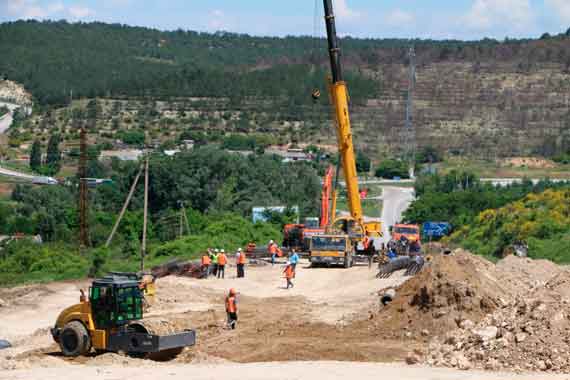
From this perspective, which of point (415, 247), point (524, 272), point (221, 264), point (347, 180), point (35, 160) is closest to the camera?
point (524, 272)

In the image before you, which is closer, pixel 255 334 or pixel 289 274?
pixel 255 334

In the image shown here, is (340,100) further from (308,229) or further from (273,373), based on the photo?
(273,373)

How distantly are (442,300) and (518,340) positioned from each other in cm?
491

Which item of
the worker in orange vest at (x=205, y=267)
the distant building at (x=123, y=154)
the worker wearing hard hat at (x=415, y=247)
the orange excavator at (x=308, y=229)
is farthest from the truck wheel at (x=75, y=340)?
the distant building at (x=123, y=154)

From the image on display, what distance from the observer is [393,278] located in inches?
1517

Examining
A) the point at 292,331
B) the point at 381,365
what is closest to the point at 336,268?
the point at 292,331

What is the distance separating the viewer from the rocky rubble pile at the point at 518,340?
21.7 metres

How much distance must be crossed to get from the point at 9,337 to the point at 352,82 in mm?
140358

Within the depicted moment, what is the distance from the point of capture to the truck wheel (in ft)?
78.6

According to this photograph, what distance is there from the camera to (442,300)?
2705 centimetres

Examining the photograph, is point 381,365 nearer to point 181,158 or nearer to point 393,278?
point 393,278

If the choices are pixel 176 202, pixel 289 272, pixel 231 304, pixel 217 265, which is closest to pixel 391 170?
pixel 176 202

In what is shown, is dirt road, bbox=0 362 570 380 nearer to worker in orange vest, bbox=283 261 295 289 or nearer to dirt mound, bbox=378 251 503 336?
dirt mound, bbox=378 251 503 336

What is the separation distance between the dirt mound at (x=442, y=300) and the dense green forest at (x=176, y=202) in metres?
29.1
